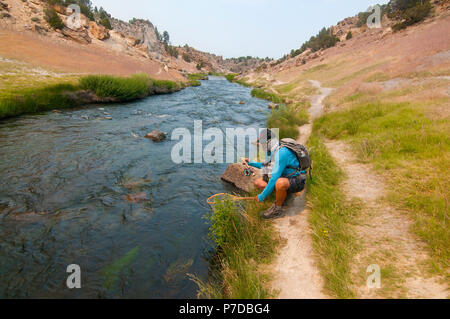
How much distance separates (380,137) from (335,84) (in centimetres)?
2689

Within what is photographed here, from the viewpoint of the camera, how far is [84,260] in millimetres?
4832

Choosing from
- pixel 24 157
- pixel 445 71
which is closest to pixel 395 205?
pixel 24 157

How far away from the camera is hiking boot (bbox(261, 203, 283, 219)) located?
573 cm

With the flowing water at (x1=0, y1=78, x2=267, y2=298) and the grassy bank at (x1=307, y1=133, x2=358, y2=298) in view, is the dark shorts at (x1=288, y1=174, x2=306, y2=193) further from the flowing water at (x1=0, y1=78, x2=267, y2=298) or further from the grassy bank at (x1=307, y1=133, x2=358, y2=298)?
the flowing water at (x1=0, y1=78, x2=267, y2=298)

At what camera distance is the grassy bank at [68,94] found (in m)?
13.4

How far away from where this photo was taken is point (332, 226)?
455cm

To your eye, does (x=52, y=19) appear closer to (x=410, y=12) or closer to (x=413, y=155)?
(x=413, y=155)

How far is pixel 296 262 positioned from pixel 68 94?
66.6 ft

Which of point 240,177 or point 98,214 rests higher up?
point 240,177

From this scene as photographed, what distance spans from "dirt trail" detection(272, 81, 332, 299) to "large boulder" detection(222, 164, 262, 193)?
1.99 meters

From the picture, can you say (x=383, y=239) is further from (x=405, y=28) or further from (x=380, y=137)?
(x=405, y=28)

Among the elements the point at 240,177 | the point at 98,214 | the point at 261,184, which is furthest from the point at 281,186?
the point at 98,214

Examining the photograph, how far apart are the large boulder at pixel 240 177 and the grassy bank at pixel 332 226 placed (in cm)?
202

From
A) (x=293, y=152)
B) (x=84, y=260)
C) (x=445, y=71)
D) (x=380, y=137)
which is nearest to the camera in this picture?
(x=84, y=260)
